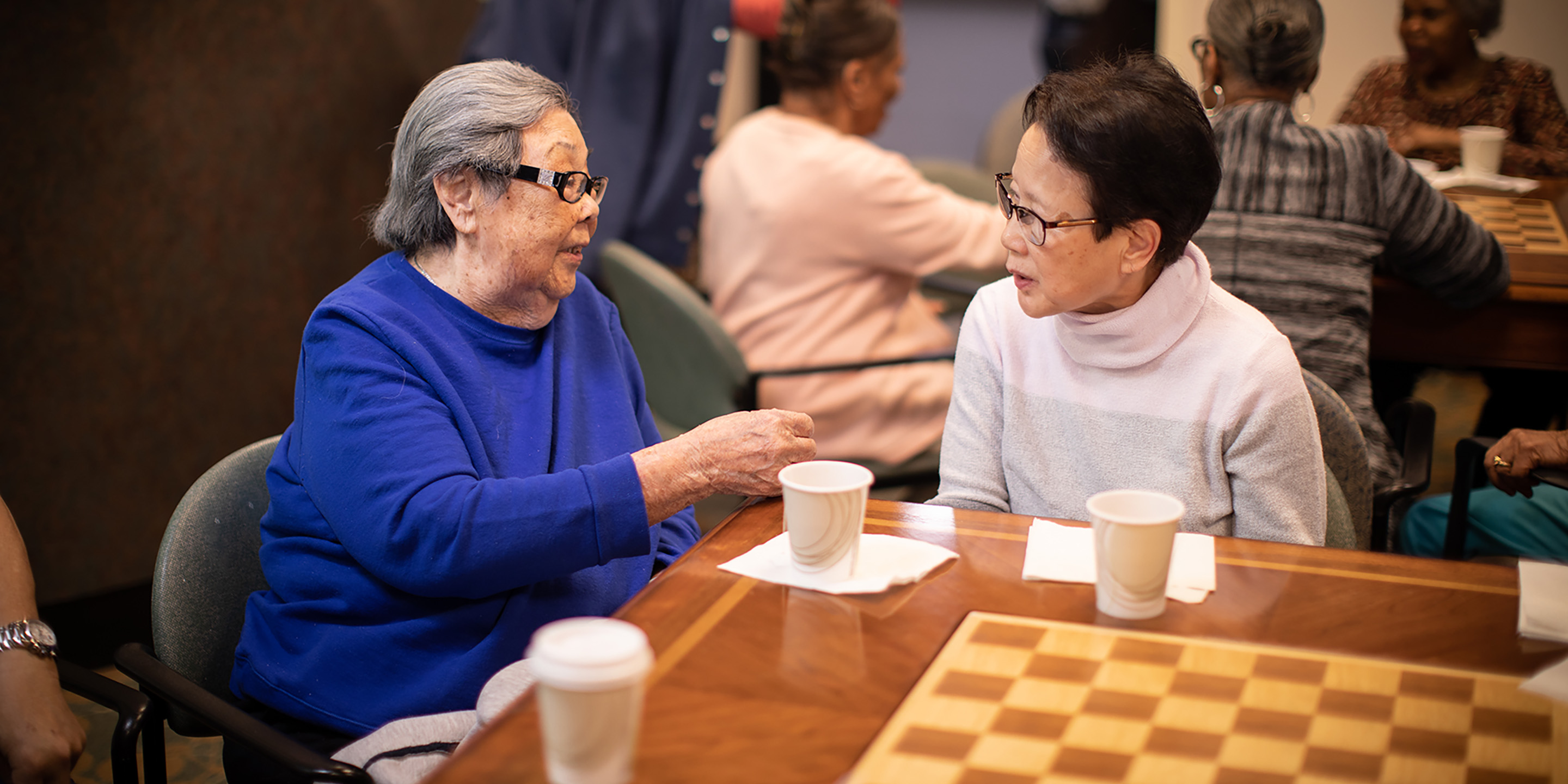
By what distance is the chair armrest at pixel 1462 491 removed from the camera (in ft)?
6.12

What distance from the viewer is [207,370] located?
279 centimetres

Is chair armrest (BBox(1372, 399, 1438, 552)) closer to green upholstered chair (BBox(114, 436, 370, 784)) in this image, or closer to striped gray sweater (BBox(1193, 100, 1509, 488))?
striped gray sweater (BBox(1193, 100, 1509, 488))

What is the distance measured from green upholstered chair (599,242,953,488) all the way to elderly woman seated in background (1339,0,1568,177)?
1.71 metres

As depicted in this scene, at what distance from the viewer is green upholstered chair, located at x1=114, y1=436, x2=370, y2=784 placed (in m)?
1.29

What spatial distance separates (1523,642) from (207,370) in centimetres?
270

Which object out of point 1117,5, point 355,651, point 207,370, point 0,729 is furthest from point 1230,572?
point 1117,5

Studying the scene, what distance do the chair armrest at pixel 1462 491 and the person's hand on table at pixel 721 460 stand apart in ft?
3.75

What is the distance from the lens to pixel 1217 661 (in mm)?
998

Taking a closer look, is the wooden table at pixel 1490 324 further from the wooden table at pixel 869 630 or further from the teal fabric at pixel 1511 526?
the wooden table at pixel 869 630

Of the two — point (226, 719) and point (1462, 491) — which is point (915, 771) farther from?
point (1462, 491)

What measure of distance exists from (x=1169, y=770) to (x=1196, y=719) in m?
0.08

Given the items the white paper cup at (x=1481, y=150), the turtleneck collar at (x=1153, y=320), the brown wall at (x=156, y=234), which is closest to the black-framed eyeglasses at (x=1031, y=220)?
the turtleneck collar at (x=1153, y=320)

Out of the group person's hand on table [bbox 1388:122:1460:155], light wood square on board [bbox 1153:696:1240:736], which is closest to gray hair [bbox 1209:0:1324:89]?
person's hand on table [bbox 1388:122:1460:155]

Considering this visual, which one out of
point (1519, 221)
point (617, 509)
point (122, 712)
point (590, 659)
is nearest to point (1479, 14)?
point (1519, 221)
